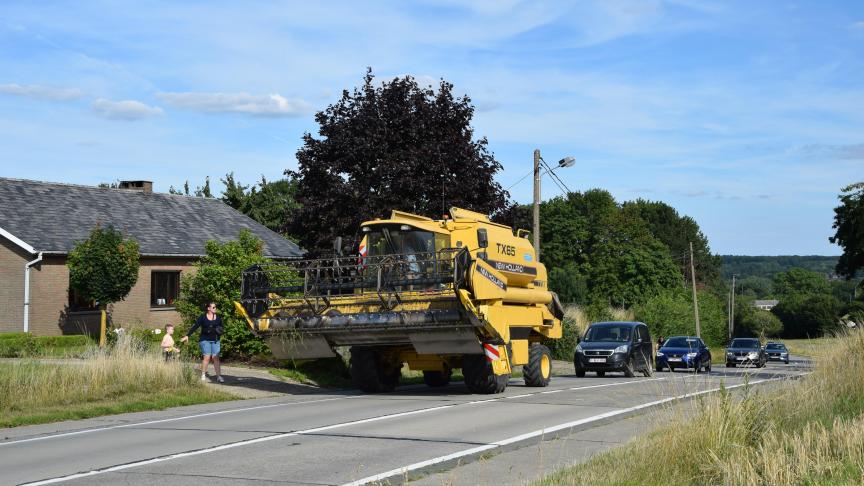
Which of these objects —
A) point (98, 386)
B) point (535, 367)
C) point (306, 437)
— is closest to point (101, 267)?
point (98, 386)

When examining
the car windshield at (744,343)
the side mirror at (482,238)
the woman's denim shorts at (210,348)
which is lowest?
the car windshield at (744,343)

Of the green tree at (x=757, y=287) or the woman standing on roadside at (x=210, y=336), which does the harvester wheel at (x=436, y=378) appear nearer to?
the woman standing on roadside at (x=210, y=336)

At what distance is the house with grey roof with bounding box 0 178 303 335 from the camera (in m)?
33.7

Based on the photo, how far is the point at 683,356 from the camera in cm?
3447

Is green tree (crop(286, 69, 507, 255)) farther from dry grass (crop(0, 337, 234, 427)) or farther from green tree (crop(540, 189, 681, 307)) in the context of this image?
green tree (crop(540, 189, 681, 307))

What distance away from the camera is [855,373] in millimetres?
14664

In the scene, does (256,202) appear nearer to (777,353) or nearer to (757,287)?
(777,353)

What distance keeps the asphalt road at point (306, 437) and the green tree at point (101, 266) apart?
52.8 feet

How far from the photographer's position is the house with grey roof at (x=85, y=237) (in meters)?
33.7

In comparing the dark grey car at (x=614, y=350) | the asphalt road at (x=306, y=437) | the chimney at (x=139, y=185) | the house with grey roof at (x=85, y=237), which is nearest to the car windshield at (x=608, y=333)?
the dark grey car at (x=614, y=350)

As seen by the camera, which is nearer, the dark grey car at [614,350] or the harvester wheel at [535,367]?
the harvester wheel at [535,367]

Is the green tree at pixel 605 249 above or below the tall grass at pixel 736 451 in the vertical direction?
above

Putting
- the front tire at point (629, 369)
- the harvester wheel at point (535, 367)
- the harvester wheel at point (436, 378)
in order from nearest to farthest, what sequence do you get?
the harvester wheel at point (535, 367), the harvester wheel at point (436, 378), the front tire at point (629, 369)

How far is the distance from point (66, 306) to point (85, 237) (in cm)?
281
